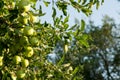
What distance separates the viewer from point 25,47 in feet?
11.4

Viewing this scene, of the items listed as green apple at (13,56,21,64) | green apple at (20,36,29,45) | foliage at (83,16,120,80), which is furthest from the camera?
foliage at (83,16,120,80)

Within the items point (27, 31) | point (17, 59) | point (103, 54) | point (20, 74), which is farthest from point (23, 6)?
point (103, 54)

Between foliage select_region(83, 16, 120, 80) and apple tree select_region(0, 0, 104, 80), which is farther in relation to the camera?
foliage select_region(83, 16, 120, 80)

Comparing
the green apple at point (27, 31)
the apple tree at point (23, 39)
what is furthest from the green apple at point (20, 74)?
the green apple at point (27, 31)

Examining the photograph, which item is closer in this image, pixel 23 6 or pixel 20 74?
pixel 23 6

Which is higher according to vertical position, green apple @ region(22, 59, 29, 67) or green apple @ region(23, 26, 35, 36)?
green apple @ region(23, 26, 35, 36)

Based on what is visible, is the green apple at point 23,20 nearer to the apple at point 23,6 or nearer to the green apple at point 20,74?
the apple at point 23,6

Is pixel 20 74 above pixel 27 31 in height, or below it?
below

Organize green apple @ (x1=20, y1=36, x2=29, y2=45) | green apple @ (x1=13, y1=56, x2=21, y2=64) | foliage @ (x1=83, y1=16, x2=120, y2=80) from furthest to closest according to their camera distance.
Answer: foliage @ (x1=83, y1=16, x2=120, y2=80)
green apple @ (x1=13, y1=56, x2=21, y2=64)
green apple @ (x1=20, y1=36, x2=29, y2=45)

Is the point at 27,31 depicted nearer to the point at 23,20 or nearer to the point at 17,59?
the point at 23,20

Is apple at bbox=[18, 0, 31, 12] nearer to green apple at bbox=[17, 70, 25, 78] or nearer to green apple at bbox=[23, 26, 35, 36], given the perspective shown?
green apple at bbox=[23, 26, 35, 36]

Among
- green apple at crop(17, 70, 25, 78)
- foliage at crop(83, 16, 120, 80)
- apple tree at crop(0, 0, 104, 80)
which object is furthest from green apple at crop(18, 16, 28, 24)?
foliage at crop(83, 16, 120, 80)

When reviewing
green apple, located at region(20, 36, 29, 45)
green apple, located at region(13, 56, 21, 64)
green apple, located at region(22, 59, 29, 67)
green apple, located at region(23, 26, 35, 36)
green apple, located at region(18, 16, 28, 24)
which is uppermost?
green apple, located at region(18, 16, 28, 24)

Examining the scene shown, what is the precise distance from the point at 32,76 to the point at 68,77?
0.53 metres
